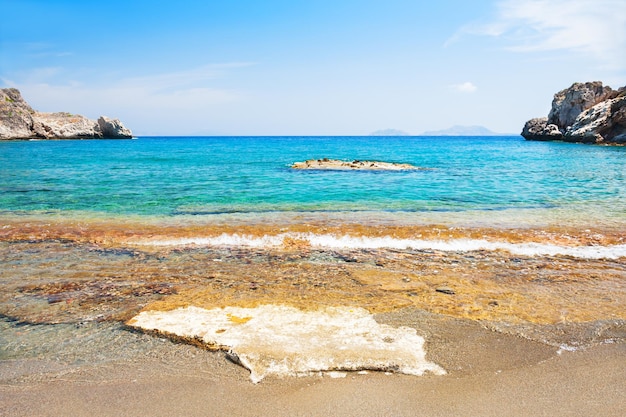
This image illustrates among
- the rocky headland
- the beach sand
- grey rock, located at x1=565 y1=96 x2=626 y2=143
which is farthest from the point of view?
grey rock, located at x1=565 y1=96 x2=626 y2=143

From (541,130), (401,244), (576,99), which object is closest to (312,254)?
(401,244)

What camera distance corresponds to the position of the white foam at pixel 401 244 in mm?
10727

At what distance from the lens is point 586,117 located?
78.4 metres

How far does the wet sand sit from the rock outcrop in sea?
74247 millimetres

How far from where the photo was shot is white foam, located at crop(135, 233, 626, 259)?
1073 centimetres

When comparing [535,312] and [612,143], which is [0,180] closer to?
[535,312]

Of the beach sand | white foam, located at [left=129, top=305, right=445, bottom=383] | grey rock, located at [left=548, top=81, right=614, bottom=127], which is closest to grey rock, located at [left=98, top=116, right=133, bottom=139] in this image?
grey rock, located at [left=548, top=81, right=614, bottom=127]

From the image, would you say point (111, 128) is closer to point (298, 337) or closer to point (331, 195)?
point (331, 195)

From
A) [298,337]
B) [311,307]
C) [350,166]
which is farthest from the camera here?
[350,166]

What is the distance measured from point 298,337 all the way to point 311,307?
46.4 inches

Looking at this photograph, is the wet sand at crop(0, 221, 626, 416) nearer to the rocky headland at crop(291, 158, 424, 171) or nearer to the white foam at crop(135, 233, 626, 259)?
the white foam at crop(135, 233, 626, 259)

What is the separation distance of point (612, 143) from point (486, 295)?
263 feet

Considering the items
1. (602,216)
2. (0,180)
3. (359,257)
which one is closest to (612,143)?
(602,216)

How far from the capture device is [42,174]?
101 ft
